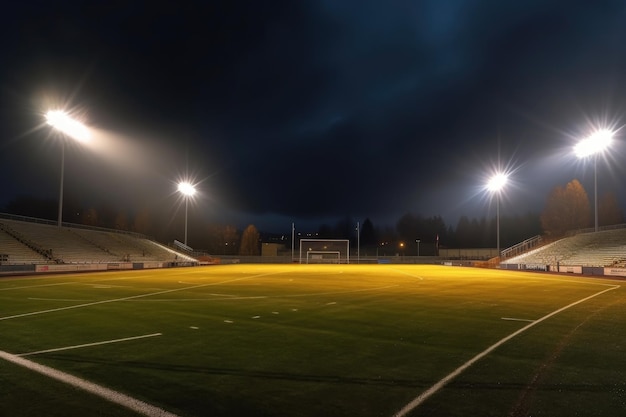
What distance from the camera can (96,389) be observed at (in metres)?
Answer: 5.89

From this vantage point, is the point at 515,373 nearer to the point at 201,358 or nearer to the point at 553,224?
the point at 201,358

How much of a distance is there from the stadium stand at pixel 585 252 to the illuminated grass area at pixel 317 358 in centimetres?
3157

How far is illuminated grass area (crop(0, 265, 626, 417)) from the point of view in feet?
17.7

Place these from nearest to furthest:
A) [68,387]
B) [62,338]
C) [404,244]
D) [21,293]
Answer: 1. [68,387]
2. [62,338]
3. [21,293]
4. [404,244]

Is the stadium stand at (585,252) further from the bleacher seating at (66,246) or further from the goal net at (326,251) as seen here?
the bleacher seating at (66,246)

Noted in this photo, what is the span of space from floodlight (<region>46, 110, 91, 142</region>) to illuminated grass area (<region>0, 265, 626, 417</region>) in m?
33.1

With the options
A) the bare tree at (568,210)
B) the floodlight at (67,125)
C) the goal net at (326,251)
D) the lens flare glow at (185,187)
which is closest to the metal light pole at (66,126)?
the floodlight at (67,125)

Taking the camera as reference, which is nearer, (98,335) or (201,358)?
(201,358)

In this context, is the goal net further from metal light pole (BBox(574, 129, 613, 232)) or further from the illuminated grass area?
the illuminated grass area

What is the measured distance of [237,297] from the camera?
17781 millimetres

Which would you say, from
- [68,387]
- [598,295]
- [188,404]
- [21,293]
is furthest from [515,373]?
[21,293]

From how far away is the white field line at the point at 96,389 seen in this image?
16.8 ft

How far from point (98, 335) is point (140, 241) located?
58.3 meters

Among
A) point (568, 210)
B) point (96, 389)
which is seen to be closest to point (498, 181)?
point (568, 210)
